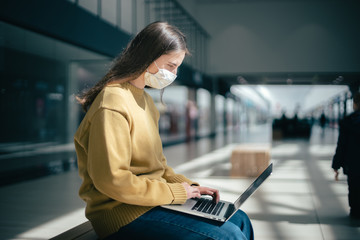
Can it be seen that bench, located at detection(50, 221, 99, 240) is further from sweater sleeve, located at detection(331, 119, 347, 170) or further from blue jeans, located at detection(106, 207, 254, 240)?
sweater sleeve, located at detection(331, 119, 347, 170)

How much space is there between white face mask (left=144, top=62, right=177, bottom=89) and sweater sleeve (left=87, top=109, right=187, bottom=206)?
0.41 m

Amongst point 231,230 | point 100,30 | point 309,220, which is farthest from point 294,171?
point 231,230

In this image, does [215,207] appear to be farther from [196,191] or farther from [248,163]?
[248,163]

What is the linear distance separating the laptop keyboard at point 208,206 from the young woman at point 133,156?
4cm

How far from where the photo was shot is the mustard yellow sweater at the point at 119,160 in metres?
1.34

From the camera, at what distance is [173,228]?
1.44m

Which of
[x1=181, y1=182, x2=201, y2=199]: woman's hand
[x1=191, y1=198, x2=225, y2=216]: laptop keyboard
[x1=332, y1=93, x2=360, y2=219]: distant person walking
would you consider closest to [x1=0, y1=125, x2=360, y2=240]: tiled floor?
[x1=332, y1=93, x2=360, y2=219]: distant person walking

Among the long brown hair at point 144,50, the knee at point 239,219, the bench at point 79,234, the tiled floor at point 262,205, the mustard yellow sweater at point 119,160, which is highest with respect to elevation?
the long brown hair at point 144,50

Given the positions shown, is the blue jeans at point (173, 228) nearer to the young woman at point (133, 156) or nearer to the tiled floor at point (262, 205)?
the young woman at point (133, 156)

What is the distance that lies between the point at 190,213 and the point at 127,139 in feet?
1.44

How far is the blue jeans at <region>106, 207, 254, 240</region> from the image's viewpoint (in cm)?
142

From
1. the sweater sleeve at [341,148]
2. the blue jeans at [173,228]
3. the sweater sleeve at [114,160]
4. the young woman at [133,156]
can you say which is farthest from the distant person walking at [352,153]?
the sweater sleeve at [114,160]

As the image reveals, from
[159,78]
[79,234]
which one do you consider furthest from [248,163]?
[159,78]

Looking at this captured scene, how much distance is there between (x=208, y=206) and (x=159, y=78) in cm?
69
